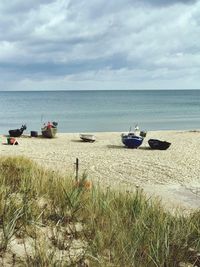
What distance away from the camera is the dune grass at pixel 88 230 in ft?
11.9

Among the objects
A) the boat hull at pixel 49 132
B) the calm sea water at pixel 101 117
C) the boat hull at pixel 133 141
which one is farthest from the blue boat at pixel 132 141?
the calm sea water at pixel 101 117

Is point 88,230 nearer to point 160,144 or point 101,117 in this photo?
point 160,144

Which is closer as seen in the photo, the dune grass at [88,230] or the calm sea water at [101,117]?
the dune grass at [88,230]

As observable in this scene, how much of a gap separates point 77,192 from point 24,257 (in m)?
1.46

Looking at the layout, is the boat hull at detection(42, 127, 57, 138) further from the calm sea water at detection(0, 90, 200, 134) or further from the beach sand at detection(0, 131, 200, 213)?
the calm sea water at detection(0, 90, 200, 134)

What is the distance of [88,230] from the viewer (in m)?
4.36

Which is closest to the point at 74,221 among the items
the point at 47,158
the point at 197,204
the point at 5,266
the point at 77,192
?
the point at 77,192

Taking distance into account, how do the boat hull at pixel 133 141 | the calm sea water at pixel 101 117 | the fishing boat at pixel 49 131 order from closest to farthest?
the boat hull at pixel 133 141
the fishing boat at pixel 49 131
the calm sea water at pixel 101 117

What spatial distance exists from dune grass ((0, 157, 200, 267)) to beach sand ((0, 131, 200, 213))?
3830 millimetres

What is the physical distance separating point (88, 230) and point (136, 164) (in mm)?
11669

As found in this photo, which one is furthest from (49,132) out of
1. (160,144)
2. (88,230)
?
(88,230)

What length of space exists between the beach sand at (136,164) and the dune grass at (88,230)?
3.83m

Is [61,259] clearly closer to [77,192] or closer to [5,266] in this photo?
[5,266]

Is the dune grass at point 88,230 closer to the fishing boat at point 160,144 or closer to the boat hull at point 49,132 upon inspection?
the fishing boat at point 160,144
